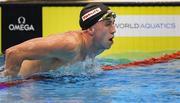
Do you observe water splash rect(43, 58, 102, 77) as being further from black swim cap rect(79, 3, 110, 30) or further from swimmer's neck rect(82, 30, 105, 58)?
black swim cap rect(79, 3, 110, 30)

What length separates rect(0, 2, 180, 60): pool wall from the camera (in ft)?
9.80

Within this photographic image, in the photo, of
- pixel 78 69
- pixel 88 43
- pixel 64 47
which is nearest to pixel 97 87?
pixel 78 69

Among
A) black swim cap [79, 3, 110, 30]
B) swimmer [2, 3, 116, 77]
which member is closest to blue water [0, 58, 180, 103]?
swimmer [2, 3, 116, 77]

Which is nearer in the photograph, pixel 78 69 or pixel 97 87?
pixel 78 69

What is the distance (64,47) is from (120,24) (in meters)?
0.97

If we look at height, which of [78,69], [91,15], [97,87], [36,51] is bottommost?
[97,87]

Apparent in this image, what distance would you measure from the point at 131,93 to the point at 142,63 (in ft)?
2.22

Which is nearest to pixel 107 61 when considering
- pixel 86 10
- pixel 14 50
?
pixel 86 10

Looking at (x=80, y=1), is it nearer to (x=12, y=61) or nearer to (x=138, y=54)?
(x=138, y=54)

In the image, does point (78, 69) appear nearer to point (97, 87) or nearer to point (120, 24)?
point (97, 87)

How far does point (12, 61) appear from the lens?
206cm

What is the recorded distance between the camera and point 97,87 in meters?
2.64

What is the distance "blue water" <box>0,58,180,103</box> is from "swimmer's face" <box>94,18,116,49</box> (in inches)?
7.4

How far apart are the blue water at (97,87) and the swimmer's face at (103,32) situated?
0.62 ft
